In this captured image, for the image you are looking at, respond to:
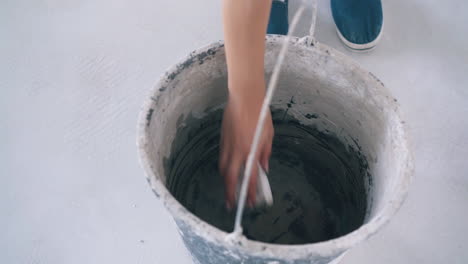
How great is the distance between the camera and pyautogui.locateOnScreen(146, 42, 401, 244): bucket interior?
609mm

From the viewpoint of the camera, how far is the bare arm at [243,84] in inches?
21.5

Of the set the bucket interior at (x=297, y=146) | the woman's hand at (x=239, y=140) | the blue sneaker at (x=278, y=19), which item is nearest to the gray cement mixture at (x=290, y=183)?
the bucket interior at (x=297, y=146)

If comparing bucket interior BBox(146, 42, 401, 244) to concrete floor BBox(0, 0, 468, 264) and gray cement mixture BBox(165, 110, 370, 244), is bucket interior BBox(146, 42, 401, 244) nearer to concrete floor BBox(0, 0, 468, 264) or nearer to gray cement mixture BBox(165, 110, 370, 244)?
gray cement mixture BBox(165, 110, 370, 244)

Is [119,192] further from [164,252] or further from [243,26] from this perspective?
[243,26]

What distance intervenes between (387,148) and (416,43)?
77cm

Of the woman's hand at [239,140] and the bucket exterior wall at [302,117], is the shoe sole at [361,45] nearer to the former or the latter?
the bucket exterior wall at [302,117]

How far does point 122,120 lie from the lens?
40.7 inches

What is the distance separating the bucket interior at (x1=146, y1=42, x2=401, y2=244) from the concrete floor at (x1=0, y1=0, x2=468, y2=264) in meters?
0.16

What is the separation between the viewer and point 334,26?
1225 mm

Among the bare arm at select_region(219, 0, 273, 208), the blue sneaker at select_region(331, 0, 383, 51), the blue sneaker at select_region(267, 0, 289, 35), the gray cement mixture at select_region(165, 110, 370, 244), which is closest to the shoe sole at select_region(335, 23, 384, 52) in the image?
the blue sneaker at select_region(331, 0, 383, 51)

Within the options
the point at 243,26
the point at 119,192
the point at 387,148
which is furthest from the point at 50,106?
the point at 387,148

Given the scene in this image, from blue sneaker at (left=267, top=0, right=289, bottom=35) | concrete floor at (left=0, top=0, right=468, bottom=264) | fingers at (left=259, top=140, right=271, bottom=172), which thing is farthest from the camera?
blue sneaker at (left=267, top=0, right=289, bottom=35)

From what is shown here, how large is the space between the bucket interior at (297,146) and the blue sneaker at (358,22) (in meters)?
0.50

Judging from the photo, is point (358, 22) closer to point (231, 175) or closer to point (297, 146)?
point (297, 146)
